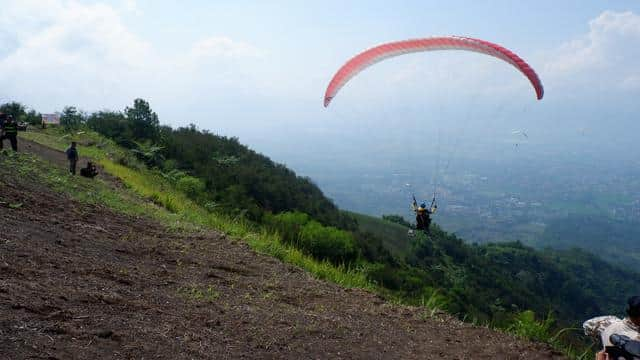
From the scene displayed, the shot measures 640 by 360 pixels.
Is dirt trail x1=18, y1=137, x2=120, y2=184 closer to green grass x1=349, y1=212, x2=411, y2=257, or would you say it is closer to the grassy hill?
the grassy hill

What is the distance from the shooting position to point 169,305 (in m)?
6.99

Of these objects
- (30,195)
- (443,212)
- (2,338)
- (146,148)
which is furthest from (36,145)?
(443,212)

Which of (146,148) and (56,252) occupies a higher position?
(146,148)

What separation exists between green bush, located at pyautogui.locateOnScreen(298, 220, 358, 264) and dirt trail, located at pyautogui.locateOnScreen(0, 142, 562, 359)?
15.4ft

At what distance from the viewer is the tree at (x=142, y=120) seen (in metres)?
29.9

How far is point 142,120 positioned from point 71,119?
4.70 metres

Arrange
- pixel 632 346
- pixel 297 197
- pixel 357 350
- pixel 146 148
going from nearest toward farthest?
pixel 632 346, pixel 357 350, pixel 146 148, pixel 297 197

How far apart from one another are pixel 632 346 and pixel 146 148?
82.2ft

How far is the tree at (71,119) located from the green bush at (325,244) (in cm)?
1801

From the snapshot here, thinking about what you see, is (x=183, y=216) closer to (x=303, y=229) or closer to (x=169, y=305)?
(x=303, y=229)

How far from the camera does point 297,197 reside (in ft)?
106

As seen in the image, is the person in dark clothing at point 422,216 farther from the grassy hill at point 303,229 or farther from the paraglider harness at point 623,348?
the paraglider harness at point 623,348

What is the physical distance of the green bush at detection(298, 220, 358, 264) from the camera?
15848 millimetres

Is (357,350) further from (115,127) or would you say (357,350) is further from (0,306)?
(115,127)
